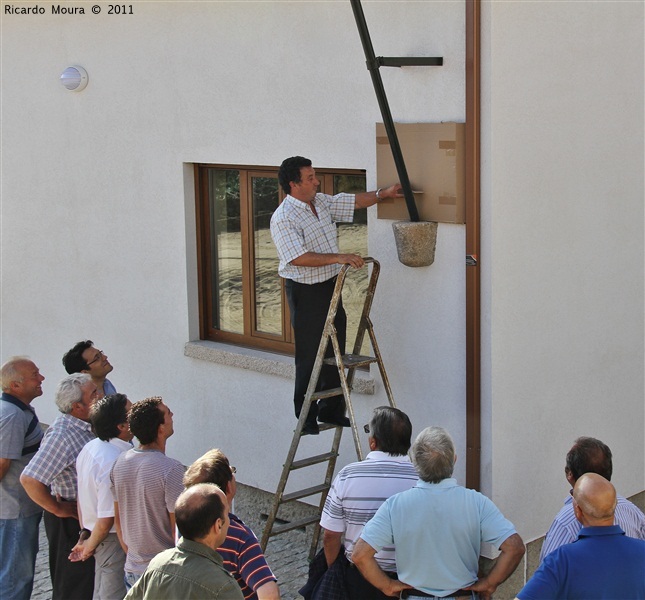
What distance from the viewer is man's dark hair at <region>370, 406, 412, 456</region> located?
4.71m

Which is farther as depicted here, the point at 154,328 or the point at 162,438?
the point at 154,328

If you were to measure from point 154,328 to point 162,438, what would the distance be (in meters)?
3.26

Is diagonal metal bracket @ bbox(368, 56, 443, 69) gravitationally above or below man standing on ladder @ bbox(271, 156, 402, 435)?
above

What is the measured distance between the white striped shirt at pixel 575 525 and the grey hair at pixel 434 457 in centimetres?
56

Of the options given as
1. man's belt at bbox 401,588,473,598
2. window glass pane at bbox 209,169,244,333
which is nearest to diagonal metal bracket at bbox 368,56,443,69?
window glass pane at bbox 209,169,244,333

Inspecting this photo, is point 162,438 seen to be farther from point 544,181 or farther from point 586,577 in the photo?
point 544,181

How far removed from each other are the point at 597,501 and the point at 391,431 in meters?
1.13

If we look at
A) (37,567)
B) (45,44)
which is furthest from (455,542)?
(45,44)

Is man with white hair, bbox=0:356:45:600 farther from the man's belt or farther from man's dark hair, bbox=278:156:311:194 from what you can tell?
the man's belt

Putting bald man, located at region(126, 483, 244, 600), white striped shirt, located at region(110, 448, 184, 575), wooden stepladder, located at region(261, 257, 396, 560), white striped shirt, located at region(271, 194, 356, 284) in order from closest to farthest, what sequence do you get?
bald man, located at region(126, 483, 244, 600) → white striped shirt, located at region(110, 448, 184, 575) → wooden stepladder, located at region(261, 257, 396, 560) → white striped shirt, located at region(271, 194, 356, 284)

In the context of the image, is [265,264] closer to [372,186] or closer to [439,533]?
[372,186]

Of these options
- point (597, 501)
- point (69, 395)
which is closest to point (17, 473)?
point (69, 395)

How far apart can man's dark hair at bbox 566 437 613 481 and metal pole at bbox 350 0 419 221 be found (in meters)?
1.95

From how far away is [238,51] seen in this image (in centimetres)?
711
